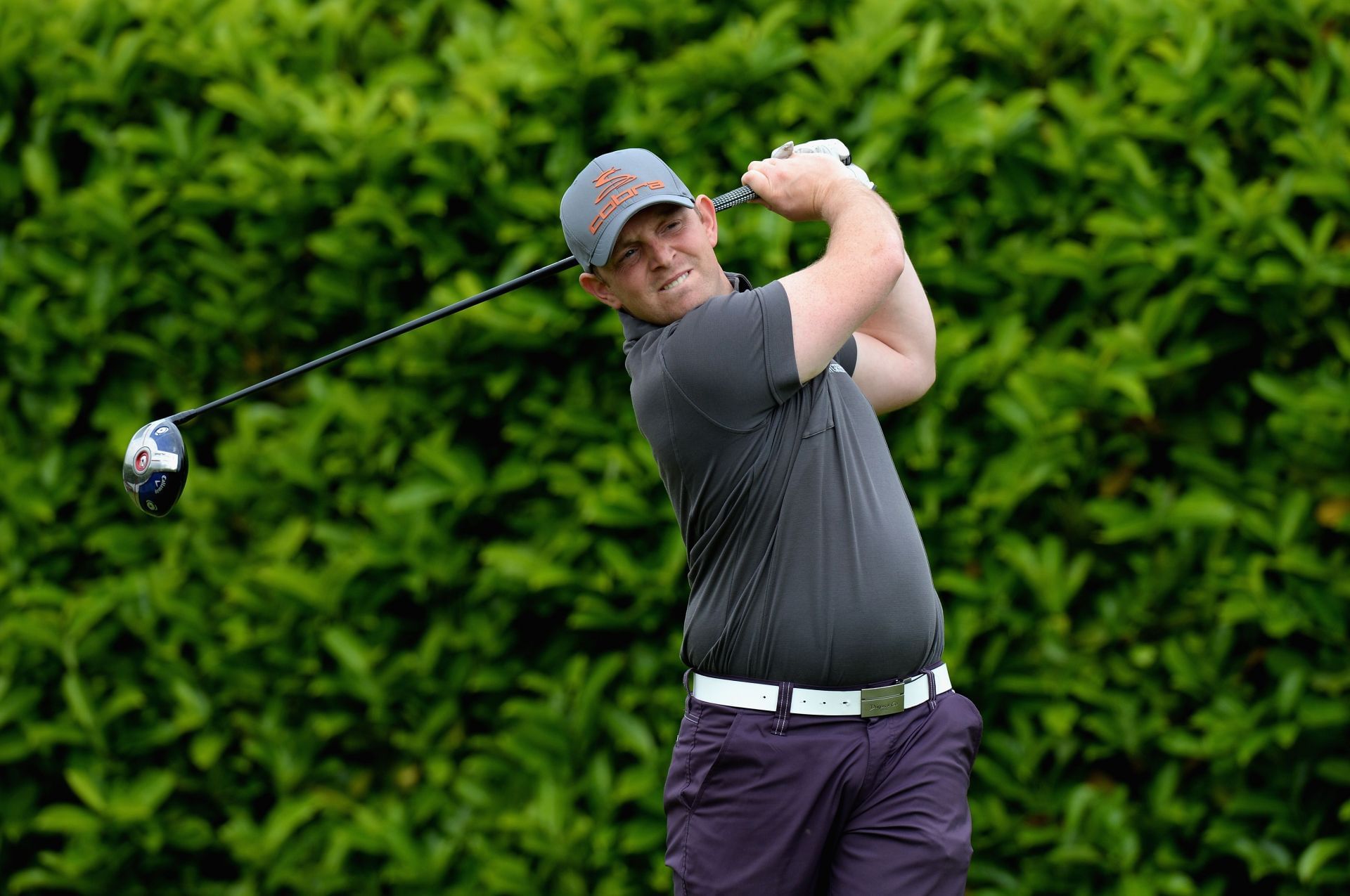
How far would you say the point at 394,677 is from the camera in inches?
170

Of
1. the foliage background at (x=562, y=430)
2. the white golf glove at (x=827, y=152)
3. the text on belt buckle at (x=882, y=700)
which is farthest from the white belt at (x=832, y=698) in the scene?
the foliage background at (x=562, y=430)

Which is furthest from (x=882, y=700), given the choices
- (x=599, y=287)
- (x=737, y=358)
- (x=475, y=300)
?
(x=475, y=300)

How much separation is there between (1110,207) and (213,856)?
3312 mm

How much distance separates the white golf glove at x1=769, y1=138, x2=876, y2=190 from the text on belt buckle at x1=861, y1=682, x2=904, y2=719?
3.19 feet

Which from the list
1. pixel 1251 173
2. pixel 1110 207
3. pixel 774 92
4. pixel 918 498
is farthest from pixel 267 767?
pixel 1251 173

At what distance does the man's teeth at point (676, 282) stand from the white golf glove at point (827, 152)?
352 millimetres

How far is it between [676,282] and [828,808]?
1025mm

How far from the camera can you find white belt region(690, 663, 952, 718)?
2.78 m

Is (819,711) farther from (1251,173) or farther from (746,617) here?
(1251,173)

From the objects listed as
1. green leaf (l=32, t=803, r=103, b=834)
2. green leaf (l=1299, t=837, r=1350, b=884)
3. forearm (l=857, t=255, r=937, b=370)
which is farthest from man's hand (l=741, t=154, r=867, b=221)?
green leaf (l=32, t=803, r=103, b=834)

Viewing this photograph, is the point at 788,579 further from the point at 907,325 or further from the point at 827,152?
the point at 827,152

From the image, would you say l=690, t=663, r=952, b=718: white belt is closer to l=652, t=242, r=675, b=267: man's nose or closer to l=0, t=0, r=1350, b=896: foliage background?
l=652, t=242, r=675, b=267: man's nose

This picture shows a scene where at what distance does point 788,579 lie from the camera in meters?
2.79

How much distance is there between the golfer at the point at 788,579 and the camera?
2.72 meters
